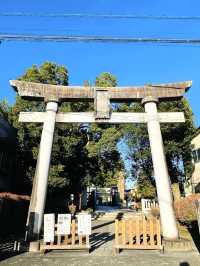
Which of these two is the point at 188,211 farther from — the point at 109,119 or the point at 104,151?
the point at 104,151

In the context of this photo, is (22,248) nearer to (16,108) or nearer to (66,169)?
(66,169)

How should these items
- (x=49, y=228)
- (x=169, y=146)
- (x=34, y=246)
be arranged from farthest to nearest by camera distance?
(x=169, y=146), (x=34, y=246), (x=49, y=228)

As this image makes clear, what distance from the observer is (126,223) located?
10.9 m

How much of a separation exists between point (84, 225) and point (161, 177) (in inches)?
145

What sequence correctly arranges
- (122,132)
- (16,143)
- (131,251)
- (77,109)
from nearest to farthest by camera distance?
(131,251) < (16,143) < (77,109) < (122,132)

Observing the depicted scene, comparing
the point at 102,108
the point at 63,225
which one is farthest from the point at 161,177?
the point at 63,225

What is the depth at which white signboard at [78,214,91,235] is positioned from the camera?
1060cm

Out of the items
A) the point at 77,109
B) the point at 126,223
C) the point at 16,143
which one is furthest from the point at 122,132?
the point at 126,223

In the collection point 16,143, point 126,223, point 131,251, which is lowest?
point 131,251

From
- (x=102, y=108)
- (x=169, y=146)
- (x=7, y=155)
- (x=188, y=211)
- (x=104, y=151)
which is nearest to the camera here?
(x=102, y=108)

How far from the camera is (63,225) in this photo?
10.7m

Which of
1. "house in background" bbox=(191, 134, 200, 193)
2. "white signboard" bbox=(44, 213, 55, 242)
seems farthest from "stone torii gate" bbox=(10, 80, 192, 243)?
"house in background" bbox=(191, 134, 200, 193)

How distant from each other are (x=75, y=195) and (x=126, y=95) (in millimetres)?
18036

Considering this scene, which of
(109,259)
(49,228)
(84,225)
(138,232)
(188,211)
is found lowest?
(109,259)
